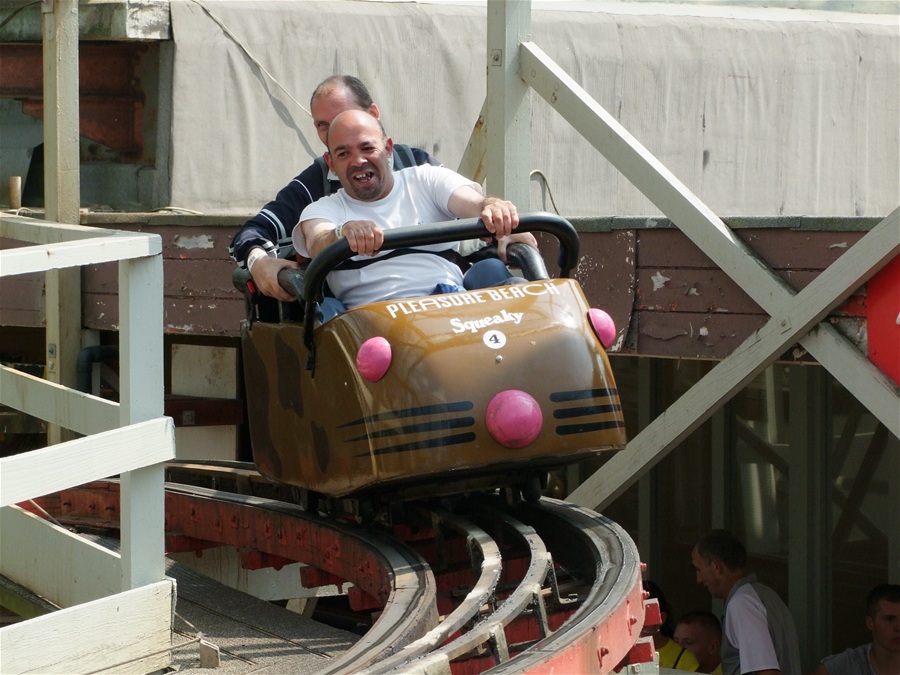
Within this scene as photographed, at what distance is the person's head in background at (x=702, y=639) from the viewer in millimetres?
5375

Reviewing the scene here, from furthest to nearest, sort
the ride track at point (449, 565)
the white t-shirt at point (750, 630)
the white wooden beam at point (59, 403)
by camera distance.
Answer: the white t-shirt at point (750, 630), the white wooden beam at point (59, 403), the ride track at point (449, 565)

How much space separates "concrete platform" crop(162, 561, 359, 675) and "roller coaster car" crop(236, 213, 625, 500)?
362 millimetres

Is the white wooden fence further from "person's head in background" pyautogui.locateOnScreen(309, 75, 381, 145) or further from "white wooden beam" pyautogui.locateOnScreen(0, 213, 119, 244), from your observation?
"person's head in background" pyautogui.locateOnScreen(309, 75, 381, 145)

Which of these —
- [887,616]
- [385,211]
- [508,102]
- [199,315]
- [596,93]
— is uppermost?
[596,93]

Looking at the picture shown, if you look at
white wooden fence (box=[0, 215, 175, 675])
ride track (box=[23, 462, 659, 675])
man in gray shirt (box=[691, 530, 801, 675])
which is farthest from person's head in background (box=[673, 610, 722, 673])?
white wooden fence (box=[0, 215, 175, 675])

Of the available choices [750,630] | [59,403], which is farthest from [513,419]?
[750,630]

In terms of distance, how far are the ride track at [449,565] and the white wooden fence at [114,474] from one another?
0.54 metres

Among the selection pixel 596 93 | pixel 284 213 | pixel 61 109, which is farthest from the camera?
pixel 596 93

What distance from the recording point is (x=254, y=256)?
3.72 m

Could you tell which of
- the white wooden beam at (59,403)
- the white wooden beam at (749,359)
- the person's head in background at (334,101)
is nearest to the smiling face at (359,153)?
the person's head in background at (334,101)

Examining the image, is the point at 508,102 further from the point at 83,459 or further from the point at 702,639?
the point at 83,459

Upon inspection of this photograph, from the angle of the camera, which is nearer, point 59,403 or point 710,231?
point 59,403

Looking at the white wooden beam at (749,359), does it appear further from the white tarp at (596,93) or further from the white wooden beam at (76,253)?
the white tarp at (596,93)

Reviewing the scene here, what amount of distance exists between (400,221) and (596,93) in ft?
12.2
